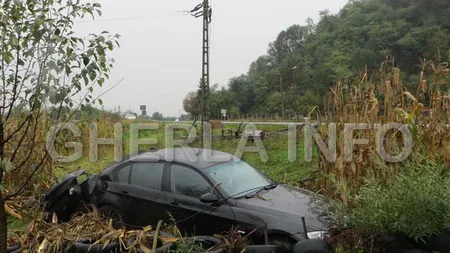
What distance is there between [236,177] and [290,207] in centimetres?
95

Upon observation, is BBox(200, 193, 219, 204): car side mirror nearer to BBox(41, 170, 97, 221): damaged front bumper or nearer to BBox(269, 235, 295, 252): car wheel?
BBox(269, 235, 295, 252): car wheel

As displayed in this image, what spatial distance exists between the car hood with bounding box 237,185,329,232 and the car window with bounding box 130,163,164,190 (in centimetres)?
126

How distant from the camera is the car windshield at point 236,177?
4.97 metres

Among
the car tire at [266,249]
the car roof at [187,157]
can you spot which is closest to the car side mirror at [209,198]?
the car roof at [187,157]

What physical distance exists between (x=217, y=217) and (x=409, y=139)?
9.35 ft

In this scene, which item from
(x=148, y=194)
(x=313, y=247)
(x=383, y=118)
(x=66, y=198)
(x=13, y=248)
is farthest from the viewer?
(x=383, y=118)

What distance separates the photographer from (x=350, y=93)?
658 centimetres

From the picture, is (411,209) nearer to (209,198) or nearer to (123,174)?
(209,198)

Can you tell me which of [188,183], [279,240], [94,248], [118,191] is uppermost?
[188,183]

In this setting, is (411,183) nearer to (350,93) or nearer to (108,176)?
(350,93)

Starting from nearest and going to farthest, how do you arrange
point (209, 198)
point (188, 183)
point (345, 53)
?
point (209, 198)
point (188, 183)
point (345, 53)

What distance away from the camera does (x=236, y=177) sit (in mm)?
5281

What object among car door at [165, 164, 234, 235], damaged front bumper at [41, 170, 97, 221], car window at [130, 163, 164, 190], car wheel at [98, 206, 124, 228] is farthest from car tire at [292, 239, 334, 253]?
damaged front bumper at [41, 170, 97, 221]

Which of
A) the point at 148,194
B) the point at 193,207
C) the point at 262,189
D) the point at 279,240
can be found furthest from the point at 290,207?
the point at 148,194
